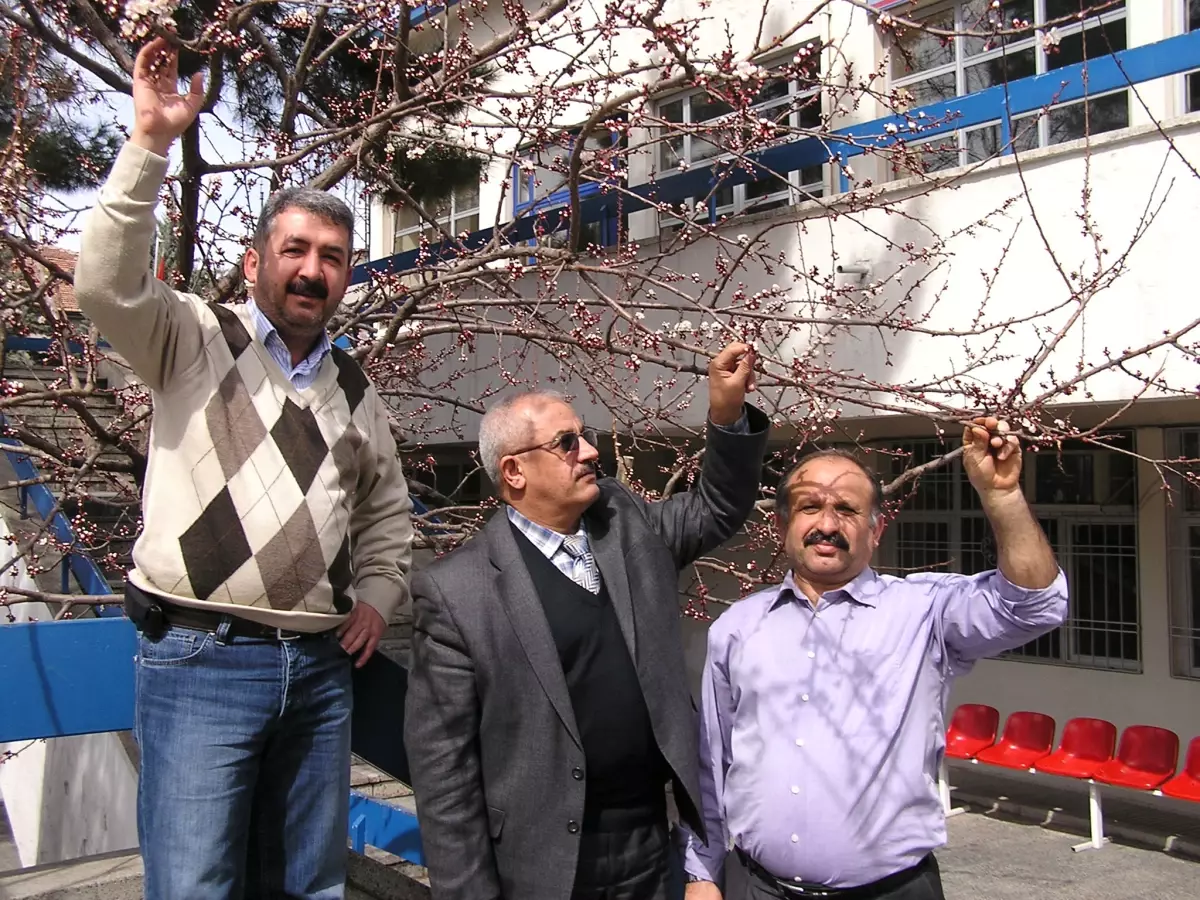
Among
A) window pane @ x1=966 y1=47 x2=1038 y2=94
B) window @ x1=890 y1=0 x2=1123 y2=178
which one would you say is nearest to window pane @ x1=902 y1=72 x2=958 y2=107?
window @ x1=890 y1=0 x2=1123 y2=178

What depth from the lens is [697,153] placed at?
27.0 ft

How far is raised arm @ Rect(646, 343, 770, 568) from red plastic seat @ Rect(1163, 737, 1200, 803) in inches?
205

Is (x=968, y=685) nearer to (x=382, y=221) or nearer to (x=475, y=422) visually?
(x=475, y=422)

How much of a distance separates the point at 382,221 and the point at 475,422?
11.5 feet

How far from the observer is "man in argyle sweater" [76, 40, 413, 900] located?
1939 mm

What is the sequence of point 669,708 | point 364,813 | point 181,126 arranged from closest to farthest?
1. point 181,126
2. point 669,708
3. point 364,813

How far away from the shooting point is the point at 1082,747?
7.19m

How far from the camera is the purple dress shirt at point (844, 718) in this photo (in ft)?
7.11

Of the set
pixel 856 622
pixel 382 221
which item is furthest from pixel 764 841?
pixel 382 221

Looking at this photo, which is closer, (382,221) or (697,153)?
(697,153)

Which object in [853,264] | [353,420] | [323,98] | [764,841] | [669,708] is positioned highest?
[323,98]

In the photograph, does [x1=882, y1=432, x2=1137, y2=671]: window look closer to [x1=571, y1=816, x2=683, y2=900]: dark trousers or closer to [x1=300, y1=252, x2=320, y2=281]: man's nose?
[x1=571, y1=816, x2=683, y2=900]: dark trousers

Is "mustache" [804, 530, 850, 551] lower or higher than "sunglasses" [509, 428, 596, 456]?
lower

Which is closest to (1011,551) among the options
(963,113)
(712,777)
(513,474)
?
(712,777)
